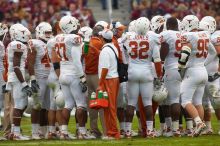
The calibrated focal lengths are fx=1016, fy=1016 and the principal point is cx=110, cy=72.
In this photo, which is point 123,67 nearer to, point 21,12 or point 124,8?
point 21,12

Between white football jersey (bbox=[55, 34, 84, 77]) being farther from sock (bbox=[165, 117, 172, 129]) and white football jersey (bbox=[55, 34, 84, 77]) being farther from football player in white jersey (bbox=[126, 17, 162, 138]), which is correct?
sock (bbox=[165, 117, 172, 129])

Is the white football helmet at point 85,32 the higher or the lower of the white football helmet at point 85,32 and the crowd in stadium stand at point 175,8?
the lower

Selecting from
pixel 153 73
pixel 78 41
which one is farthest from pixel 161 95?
pixel 78 41

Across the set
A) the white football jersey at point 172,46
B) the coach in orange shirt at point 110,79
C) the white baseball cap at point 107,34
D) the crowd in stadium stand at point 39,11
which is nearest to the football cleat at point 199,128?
the white football jersey at point 172,46

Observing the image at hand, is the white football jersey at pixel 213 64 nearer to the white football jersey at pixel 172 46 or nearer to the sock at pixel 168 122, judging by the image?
the white football jersey at pixel 172 46

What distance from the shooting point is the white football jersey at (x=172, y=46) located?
18250mm

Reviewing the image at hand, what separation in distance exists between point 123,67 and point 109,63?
0.39 meters

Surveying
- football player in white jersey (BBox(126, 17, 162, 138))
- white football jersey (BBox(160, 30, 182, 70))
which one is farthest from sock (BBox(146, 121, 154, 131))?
white football jersey (BBox(160, 30, 182, 70))

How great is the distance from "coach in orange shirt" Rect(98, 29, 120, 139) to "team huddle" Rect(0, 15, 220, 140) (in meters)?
0.02

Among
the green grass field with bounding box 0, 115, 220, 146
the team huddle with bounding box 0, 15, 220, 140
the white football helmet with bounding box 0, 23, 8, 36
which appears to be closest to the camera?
the green grass field with bounding box 0, 115, 220, 146

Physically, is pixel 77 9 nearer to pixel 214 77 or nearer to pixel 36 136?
pixel 214 77

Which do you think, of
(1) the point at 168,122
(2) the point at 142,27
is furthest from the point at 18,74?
(1) the point at 168,122

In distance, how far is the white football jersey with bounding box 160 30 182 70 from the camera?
59.9 ft

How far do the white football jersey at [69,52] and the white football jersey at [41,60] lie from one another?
0.46m
